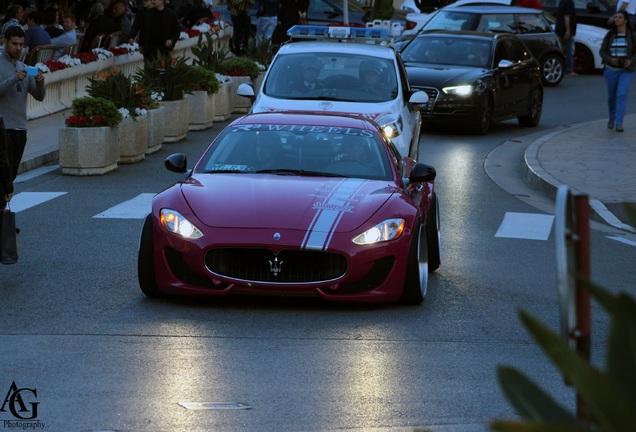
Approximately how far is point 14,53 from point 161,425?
261 inches

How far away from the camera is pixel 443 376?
7074 millimetres

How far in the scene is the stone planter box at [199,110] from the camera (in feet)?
72.4

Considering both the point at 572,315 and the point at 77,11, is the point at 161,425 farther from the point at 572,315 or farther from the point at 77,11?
the point at 77,11

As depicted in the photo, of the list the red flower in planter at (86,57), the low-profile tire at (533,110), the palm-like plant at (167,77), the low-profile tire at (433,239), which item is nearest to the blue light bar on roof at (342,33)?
the palm-like plant at (167,77)

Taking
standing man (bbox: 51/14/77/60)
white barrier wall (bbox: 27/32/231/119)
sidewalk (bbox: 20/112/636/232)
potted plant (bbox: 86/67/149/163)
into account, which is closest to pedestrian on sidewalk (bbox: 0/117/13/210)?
sidewalk (bbox: 20/112/636/232)

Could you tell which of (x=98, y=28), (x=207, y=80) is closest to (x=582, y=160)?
(x=207, y=80)

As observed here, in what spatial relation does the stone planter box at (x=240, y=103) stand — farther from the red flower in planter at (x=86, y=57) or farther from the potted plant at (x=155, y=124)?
the potted plant at (x=155, y=124)

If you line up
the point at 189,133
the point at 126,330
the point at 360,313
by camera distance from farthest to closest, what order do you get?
the point at 189,133, the point at 360,313, the point at 126,330

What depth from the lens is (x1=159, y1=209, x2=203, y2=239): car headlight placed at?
29.0ft

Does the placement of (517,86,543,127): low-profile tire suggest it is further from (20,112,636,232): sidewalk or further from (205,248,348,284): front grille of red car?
(205,248,348,284): front grille of red car

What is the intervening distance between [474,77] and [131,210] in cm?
979

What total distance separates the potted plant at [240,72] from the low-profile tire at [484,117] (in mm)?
4862

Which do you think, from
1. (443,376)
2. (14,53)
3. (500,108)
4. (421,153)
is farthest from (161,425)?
(500,108)

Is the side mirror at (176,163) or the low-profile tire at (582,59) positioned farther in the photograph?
the low-profile tire at (582,59)
